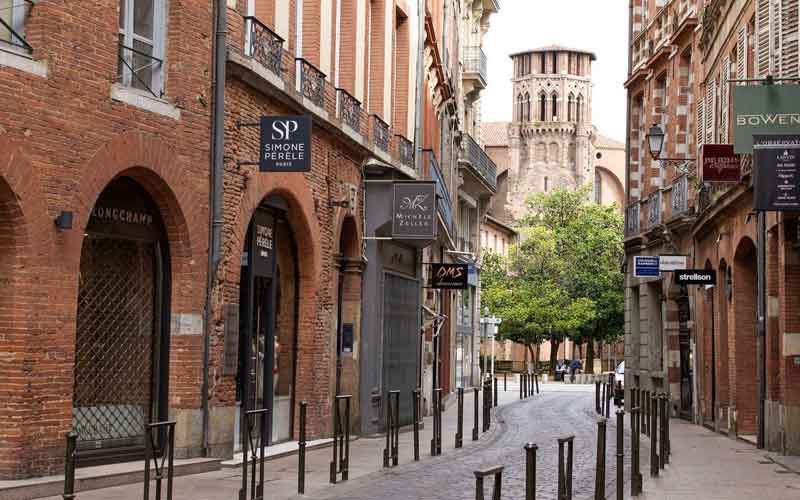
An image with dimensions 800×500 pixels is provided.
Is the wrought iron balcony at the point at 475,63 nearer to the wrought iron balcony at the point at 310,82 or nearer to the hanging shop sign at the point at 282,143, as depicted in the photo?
the wrought iron balcony at the point at 310,82

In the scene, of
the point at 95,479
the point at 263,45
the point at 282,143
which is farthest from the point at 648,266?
the point at 95,479

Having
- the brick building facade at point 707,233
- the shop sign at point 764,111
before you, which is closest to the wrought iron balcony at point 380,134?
the brick building facade at point 707,233

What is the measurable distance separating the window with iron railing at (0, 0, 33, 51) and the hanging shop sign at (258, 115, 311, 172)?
422 cm

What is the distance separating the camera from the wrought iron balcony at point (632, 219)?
125 ft

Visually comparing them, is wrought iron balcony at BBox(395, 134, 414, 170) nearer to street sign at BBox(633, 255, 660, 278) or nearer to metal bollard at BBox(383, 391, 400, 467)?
street sign at BBox(633, 255, 660, 278)

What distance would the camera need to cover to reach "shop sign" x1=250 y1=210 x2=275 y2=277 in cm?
1881

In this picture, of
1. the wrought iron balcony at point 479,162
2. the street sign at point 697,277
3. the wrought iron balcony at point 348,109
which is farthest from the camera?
the wrought iron balcony at point 479,162

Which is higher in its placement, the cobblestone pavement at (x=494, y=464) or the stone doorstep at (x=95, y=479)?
the stone doorstep at (x=95, y=479)

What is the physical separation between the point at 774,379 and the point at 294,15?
368 inches

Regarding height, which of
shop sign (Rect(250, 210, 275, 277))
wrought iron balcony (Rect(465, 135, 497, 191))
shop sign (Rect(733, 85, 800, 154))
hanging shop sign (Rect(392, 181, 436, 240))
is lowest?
shop sign (Rect(250, 210, 275, 277))

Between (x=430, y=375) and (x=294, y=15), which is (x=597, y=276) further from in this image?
(x=294, y=15)

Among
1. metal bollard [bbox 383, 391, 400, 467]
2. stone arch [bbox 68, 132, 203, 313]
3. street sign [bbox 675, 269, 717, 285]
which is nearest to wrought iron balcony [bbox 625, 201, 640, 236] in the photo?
street sign [bbox 675, 269, 717, 285]

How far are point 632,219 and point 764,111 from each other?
65.3ft

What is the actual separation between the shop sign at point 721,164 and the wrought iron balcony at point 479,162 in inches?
973
